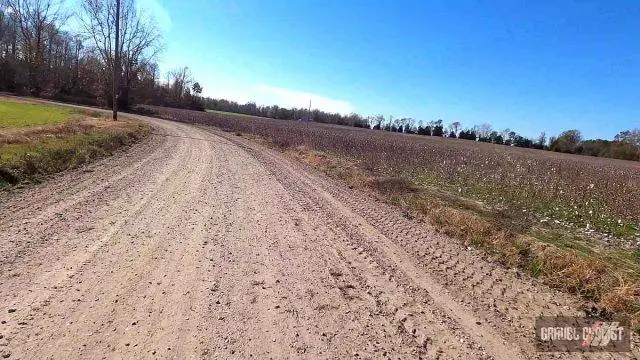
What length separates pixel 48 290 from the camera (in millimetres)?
4004

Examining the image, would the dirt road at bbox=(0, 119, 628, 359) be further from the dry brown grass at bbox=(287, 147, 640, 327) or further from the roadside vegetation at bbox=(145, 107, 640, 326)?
the roadside vegetation at bbox=(145, 107, 640, 326)

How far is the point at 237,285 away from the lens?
453cm

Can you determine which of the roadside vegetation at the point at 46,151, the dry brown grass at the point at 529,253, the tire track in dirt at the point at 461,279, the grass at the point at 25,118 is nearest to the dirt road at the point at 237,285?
the tire track in dirt at the point at 461,279

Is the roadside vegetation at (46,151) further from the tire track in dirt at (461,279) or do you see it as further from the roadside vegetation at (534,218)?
the roadside vegetation at (534,218)

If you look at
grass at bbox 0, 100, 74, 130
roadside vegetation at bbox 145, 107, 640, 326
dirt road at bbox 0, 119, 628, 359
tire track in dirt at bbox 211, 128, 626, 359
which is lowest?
dirt road at bbox 0, 119, 628, 359

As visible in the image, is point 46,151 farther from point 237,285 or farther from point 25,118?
point 25,118

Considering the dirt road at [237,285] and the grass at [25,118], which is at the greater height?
the grass at [25,118]

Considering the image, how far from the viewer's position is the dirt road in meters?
3.44

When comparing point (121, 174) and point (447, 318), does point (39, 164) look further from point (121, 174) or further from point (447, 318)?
point (447, 318)

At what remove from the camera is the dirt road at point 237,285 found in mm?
3436

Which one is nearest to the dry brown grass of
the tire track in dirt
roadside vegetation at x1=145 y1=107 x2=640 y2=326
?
roadside vegetation at x1=145 y1=107 x2=640 y2=326

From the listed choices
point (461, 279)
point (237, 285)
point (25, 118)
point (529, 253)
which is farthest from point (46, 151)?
point (25, 118)

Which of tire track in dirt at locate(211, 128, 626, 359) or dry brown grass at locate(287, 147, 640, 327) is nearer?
tire track in dirt at locate(211, 128, 626, 359)

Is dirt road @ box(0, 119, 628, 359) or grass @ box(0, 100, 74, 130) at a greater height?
grass @ box(0, 100, 74, 130)
